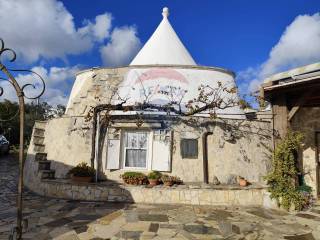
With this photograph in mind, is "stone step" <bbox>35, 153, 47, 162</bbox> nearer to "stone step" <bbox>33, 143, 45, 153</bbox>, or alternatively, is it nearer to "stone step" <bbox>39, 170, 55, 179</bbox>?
"stone step" <bbox>33, 143, 45, 153</bbox>

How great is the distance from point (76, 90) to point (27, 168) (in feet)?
13.4

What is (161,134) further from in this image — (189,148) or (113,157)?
(113,157)

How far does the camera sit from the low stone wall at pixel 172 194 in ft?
32.1

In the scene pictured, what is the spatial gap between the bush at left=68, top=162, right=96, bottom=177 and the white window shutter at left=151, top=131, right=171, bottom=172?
220 cm

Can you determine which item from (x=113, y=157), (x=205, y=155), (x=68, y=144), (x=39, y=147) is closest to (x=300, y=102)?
(x=205, y=155)

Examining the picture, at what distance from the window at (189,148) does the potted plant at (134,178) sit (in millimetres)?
1684

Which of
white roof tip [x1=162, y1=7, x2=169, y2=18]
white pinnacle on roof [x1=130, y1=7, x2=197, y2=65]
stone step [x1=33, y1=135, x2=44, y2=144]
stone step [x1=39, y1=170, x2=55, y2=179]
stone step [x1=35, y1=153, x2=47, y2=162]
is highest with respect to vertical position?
white roof tip [x1=162, y1=7, x2=169, y2=18]

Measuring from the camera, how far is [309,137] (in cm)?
1090

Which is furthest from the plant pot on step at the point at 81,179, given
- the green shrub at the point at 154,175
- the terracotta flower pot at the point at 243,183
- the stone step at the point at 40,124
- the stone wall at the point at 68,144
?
the terracotta flower pot at the point at 243,183

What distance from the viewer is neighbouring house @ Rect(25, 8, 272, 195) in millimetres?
11070

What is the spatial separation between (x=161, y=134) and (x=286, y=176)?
444 centimetres

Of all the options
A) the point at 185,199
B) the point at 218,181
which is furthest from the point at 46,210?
the point at 218,181

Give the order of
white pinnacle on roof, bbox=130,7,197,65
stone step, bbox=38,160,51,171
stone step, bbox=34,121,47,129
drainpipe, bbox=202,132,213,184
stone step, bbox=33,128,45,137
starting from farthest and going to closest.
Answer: white pinnacle on roof, bbox=130,7,197,65 → stone step, bbox=34,121,47,129 → stone step, bbox=33,128,45,137 → stone step, bbox=38,160,51,171 → drainpipe, bbox=202,132,213,184

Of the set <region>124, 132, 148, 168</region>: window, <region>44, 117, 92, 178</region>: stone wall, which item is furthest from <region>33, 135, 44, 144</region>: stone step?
<region>124, 132, 148, 168</region>: window
